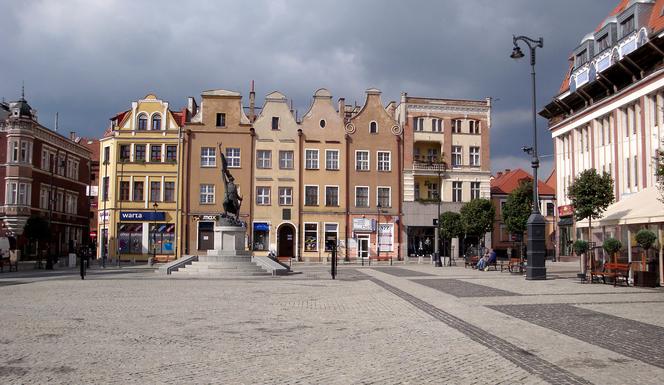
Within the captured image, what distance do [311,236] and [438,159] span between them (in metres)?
13.4

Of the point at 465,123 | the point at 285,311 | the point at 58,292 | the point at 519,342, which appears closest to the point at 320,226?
the point at 465,123

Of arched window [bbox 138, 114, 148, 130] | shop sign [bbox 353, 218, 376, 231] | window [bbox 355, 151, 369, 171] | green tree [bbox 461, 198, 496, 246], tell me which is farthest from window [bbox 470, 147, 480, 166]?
arched window [bbox 138, 114, 148, 130]

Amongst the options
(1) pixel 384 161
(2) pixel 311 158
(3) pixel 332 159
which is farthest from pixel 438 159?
(2) pixel 311 158

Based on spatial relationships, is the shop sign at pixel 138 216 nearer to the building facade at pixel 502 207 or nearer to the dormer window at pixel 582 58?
the building facade at pixel 502 207

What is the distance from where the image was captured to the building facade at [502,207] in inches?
2399

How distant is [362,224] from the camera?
172 feet

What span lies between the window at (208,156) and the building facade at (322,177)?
7541 millimetres

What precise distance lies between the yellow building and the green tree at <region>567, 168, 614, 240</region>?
35.0 m

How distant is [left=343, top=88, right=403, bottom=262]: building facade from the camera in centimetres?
5244

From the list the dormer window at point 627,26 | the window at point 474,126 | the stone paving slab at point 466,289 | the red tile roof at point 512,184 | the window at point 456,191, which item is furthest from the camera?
the red tile roof at point 512,184

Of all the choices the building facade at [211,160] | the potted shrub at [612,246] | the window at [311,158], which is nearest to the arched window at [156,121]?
the building facade at [211,160]

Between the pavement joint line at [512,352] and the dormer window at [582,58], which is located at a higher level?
the dormer window at [582,58]

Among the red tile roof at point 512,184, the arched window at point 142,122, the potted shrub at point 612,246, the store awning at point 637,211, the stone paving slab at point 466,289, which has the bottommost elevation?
the stone paving slab at point 466,289

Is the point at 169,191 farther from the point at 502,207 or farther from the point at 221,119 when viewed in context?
the point at 502,207
